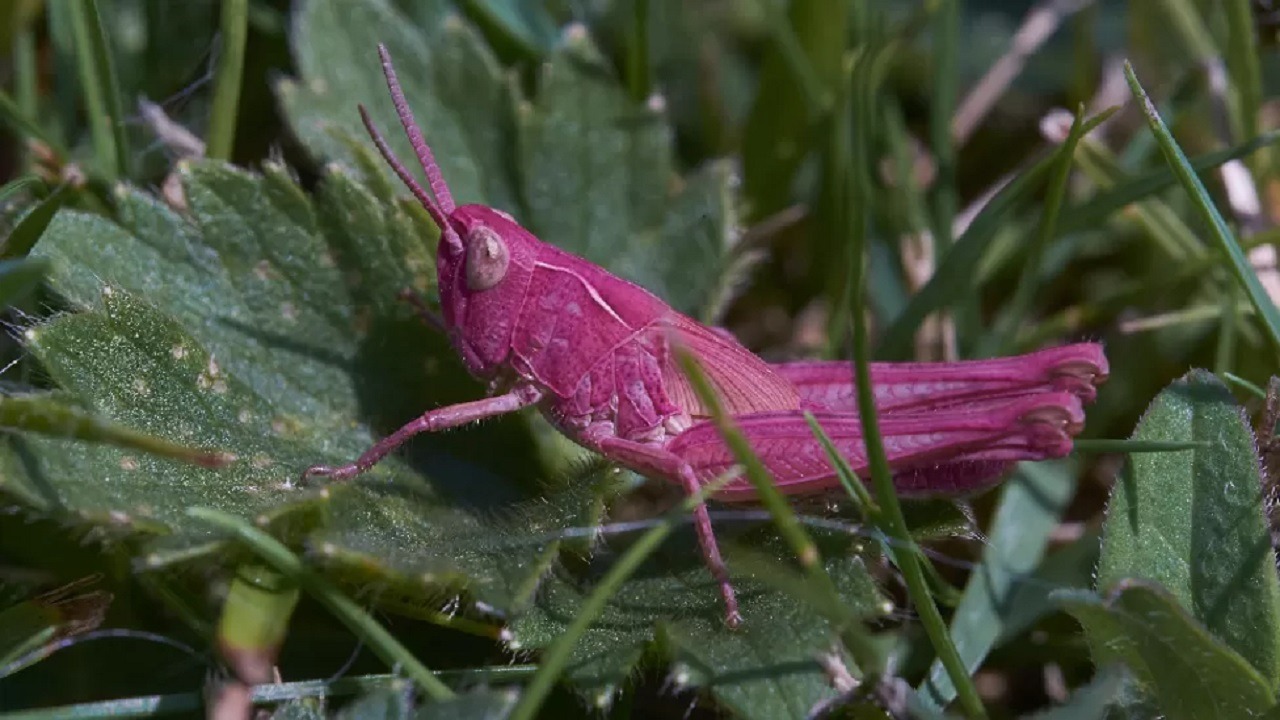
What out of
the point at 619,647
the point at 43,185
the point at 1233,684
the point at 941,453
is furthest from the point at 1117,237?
the point at 43,185

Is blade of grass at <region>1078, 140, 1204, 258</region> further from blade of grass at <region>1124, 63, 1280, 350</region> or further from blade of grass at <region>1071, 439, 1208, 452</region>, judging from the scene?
blade of grass at <region>1071, 439, 1208, 452</region>

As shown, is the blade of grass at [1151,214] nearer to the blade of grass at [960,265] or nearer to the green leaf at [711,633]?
the blade of grass at [960,265]

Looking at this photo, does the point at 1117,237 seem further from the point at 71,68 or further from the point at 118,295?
the point at 71,68

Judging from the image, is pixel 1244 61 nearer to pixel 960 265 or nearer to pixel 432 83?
pixel 960 265

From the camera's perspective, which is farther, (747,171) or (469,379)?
(747,171)

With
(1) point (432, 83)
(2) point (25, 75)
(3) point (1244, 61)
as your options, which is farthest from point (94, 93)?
(3) point (1244, 61)

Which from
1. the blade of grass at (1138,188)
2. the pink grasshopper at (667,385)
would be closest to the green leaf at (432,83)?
the pink grasshopper at (667,385)
